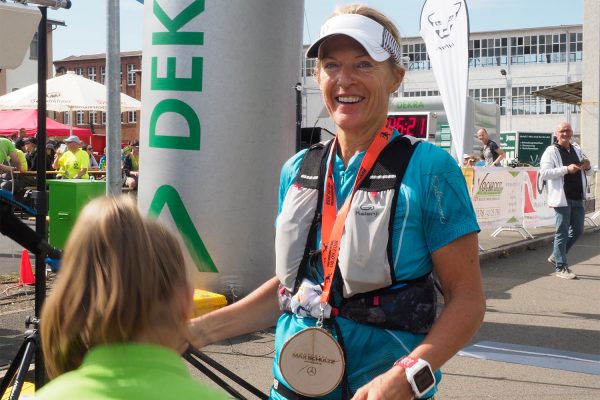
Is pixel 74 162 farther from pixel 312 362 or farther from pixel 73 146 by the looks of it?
pixel 312 362

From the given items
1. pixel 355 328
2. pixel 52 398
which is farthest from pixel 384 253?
pixel 52 398

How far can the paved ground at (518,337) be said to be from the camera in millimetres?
5996

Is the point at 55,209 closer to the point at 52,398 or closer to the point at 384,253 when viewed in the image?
the point at 384,253

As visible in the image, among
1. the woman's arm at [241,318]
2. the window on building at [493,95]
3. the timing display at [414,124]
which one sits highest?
the window on building at [493,95]

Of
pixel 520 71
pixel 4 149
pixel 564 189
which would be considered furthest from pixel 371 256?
pixel 520 71

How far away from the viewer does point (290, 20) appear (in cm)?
789

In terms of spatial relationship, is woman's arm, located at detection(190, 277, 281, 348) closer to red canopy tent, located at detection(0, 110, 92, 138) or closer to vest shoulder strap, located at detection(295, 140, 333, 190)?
vest shoulder strap, located at detection(295, 140, 333, 190)

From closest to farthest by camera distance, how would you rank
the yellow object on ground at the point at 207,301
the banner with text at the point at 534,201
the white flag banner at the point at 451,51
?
the yellow object on ground at the point at 207,301 < the white flag banner at the point at 451,51 < the banner with text at the point at 534,201

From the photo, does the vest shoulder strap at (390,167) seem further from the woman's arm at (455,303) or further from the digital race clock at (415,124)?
the digital race clock at (415,124)

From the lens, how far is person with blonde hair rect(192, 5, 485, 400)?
85.0 inches

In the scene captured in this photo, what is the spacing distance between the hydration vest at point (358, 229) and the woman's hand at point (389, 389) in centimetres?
26

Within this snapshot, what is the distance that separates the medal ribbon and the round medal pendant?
10 centimetres

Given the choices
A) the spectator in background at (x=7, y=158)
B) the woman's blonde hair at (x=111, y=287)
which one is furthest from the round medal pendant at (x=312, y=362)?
the spectator in background at (x=7, y=158)

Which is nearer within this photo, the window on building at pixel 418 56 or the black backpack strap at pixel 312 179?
the black backpack strap at pixel 312 179
